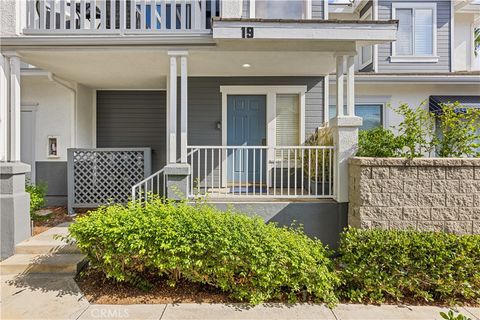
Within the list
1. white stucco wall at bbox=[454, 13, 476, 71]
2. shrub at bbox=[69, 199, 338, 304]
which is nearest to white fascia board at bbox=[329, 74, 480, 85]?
white stucco wall at bbox=[454, 13, 476, 71]

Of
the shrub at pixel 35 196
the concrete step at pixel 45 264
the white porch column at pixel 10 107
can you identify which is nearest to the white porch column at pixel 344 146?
the concrete step at pixel 45 264

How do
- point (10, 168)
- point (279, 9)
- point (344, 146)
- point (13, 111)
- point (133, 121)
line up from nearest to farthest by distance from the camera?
point (10, 168) → point (344, 146) → point (13, 111) → point (279, 9) → point (133, 121)

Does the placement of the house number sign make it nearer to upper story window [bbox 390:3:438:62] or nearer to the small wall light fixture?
the small wall light fixture

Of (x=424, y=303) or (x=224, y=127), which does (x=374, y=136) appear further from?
(x=224, y=127)

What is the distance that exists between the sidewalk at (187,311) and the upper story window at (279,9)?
18.4ft

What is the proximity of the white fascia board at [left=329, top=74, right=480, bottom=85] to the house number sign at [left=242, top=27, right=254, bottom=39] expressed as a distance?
2996mm

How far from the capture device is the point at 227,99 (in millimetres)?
6258

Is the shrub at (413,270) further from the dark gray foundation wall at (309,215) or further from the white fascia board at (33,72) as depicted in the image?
the white fascia board at (33,72)

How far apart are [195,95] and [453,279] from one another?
5.48 m

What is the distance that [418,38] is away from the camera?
7660 mm

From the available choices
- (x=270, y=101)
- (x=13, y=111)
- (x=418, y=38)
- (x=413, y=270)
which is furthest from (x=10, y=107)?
(x=418, y=38)

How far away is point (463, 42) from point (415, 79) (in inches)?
151

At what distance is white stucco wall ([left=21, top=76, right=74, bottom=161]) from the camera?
630 cm

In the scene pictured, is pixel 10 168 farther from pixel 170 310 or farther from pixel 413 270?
pixel 413 270
